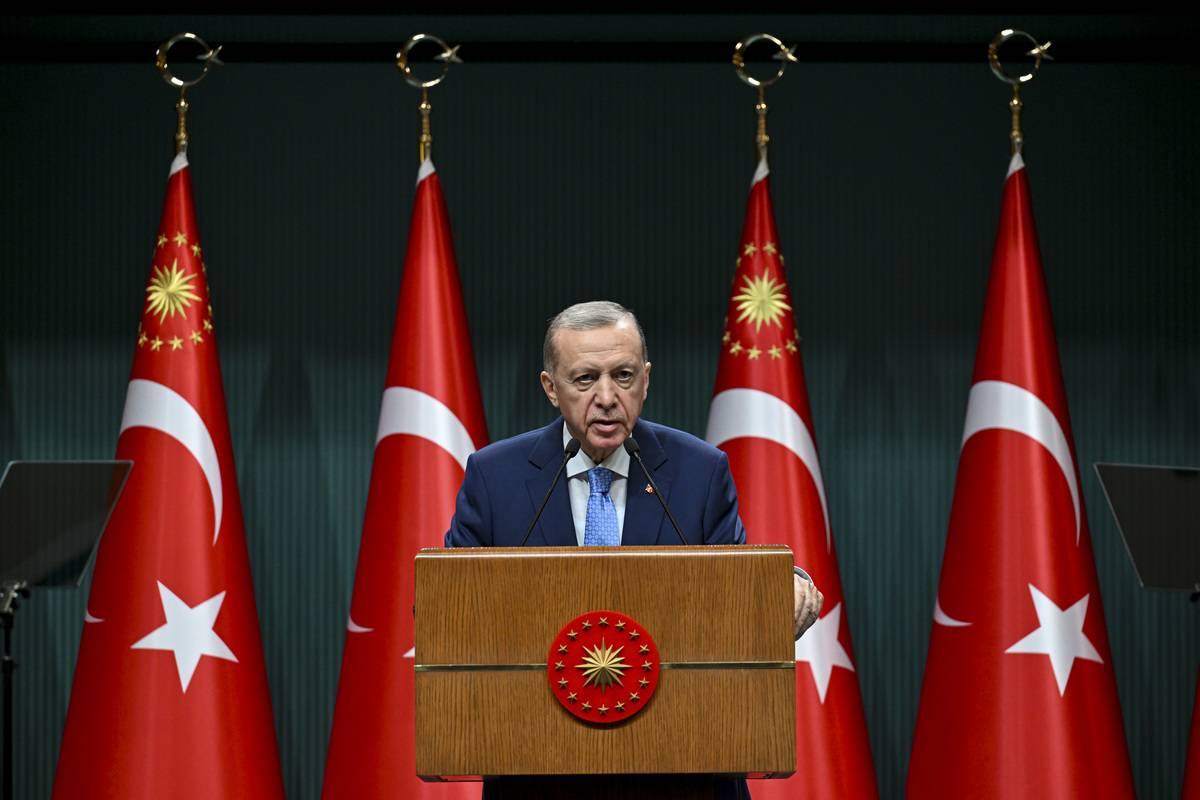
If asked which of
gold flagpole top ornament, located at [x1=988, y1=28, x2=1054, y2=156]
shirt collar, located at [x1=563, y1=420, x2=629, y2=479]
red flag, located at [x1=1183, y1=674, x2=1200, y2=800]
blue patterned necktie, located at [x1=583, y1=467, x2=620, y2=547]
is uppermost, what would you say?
gold flagpole top ornament, located at [x1=988, y1=28, x2=1054, y2=156]

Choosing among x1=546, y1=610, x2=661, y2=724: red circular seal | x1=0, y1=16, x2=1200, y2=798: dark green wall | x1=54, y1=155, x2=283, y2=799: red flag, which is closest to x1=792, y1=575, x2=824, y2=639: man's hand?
x1=546, y1=610, x2=661, y2=724: red circular seal

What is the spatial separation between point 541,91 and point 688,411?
3.91 ft

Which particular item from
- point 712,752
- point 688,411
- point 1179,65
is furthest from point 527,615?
point 1179,65

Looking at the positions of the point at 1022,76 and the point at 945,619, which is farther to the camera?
the point at 1022,76

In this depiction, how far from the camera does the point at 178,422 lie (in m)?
3.91

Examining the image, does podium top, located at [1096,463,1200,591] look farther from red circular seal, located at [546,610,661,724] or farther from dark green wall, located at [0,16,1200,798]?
red circular seal, located at [546,610,661,724]

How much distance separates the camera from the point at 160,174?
447 cm

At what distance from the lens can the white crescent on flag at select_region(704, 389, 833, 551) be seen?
3.93 metres

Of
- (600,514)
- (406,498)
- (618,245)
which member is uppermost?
(618,245)

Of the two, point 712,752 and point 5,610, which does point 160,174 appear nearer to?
point 5,610

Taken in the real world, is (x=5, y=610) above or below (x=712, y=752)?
above

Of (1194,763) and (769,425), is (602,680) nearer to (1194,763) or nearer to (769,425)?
(769,425)

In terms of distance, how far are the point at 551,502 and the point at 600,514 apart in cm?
8

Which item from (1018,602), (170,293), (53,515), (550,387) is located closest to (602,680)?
(550,387)
